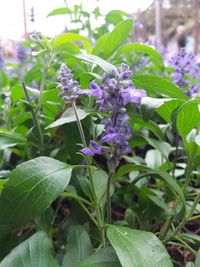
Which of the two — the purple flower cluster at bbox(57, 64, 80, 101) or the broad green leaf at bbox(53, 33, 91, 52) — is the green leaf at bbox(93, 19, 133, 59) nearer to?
the broad green leaf at bbox(53, 33, 91, 52)

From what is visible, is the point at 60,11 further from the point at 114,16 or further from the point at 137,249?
the point at 137,249

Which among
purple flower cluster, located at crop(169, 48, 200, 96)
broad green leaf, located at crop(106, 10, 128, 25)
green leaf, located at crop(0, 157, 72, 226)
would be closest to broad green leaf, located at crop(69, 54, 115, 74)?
green leaf, located at crop(0, 157, 72, 226)

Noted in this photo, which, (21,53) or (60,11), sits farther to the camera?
(21,53)

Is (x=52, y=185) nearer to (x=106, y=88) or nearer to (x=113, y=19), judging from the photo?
(x=106, y=88)

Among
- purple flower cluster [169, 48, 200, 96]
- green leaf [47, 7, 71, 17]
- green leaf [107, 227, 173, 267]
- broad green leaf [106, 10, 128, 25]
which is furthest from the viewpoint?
broad green leaf [106, 10, 128, 25]

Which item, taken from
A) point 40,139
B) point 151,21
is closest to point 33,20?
point 40,139

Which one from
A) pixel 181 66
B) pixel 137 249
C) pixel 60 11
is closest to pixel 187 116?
pixel 137 249
